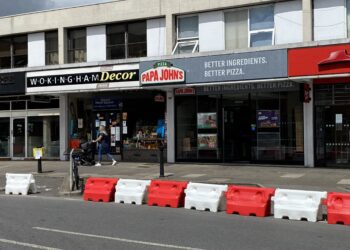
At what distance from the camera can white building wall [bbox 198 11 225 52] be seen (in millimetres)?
19906

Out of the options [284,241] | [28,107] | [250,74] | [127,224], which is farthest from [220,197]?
[28,107]

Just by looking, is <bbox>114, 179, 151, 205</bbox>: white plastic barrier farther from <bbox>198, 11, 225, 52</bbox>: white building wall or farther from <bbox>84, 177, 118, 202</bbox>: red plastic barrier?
<bbox>198, 11, 225, 52</bbox>: white building wall

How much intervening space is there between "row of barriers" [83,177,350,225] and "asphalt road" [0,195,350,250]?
251 millimetres

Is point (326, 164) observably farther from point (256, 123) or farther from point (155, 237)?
point (155, 237)

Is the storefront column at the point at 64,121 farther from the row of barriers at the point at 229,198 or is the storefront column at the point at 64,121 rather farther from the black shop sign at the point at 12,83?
the row of barriers at the point at 229,198

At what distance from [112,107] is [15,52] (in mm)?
6183

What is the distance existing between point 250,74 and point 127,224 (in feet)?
33.7

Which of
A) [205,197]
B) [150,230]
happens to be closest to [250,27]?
[205,197]

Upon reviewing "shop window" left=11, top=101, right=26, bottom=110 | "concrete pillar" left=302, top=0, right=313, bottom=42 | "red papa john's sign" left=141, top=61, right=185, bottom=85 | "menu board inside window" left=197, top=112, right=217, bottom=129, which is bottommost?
"menu board inside window" left=197, top=112, right=217, bottom=129

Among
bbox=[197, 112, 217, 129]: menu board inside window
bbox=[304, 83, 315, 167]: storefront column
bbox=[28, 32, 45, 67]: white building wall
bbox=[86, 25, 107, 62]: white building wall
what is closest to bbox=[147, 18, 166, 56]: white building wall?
bbox=[86, 25, 107, 62]: white building wall

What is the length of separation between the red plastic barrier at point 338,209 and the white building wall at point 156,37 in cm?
1281

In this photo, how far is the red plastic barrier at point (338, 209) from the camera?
9266 millimetres

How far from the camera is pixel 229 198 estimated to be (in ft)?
34.7

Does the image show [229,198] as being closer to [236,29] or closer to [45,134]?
[236,29]
